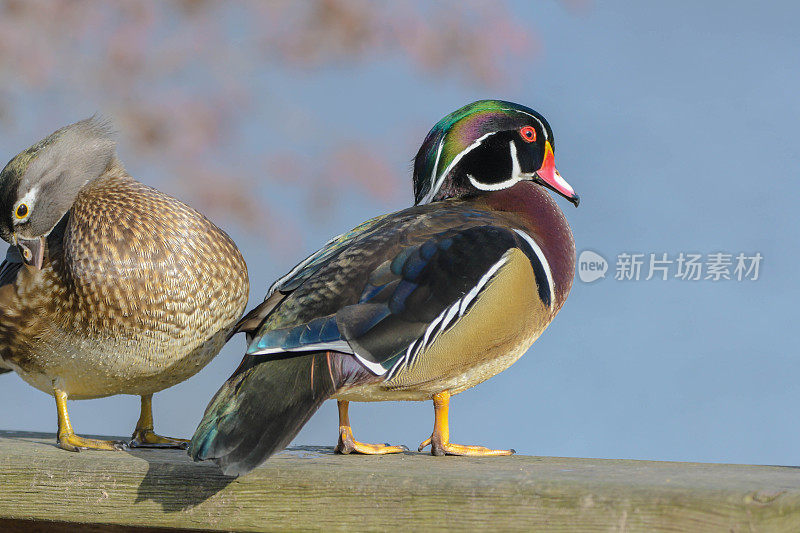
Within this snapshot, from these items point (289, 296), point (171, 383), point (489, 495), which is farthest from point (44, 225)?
point (489, 495)

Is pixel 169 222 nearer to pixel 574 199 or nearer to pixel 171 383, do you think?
pixel 171 383

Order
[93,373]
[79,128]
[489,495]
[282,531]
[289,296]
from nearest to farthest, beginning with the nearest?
[489,495]
[282,531]
[289,296]
[93,373]
[79,128]

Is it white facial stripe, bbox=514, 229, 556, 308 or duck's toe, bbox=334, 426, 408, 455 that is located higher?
white facial stripe, bbox=514, 229, 556, 308

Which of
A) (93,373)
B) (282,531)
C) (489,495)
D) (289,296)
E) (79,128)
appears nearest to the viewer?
(489,495)

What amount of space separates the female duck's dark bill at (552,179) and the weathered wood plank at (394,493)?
0.60 metres

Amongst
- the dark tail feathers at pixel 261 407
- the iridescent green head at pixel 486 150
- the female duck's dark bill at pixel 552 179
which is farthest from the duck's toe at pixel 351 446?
the female duck's dark bill at pixel 552 179

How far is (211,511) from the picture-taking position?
1560 mm

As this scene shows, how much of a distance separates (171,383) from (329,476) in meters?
0.70

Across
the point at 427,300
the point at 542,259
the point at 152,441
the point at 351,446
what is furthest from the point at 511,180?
the point at 152,441

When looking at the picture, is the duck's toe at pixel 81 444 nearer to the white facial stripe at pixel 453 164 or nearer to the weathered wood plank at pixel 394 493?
the weathered wood plank at pixel 394 493

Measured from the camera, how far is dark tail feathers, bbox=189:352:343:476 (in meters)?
1.46

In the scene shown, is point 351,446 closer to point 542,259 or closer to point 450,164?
point 542,259

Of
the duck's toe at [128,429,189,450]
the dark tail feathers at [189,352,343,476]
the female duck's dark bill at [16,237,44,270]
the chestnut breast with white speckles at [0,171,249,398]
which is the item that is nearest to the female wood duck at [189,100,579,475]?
the dark tail feathers at [189,352,343,476]

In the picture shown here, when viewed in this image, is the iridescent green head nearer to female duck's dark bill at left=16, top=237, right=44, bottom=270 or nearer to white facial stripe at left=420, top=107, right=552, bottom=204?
white facial stripe at left=420, top=107, right=552, bottom=204
